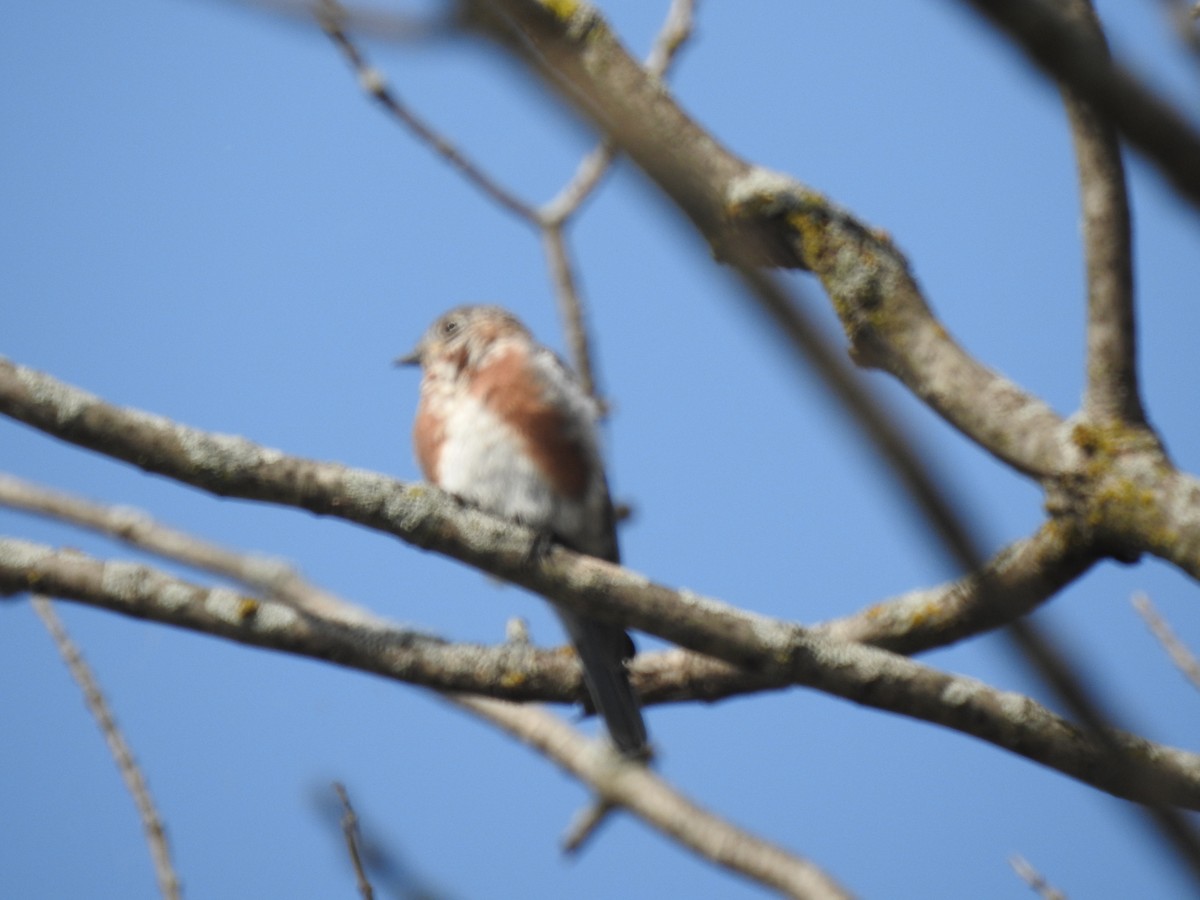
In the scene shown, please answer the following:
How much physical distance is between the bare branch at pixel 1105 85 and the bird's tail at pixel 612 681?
3.27m

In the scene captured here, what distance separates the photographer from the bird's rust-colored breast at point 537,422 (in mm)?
4918

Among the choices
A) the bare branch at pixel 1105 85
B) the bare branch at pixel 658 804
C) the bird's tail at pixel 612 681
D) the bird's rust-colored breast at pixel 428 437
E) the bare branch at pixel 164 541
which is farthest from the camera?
the bird's rust-colored breast at pixel 428 437

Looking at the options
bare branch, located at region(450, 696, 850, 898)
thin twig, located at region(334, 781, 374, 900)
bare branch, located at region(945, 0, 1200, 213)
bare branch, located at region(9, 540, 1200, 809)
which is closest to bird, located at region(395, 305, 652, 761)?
bare branch, located at region(450, 696, 850, 898)

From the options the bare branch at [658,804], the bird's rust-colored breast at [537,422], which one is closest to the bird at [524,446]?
the bird's rust-colored breast at [537,422]

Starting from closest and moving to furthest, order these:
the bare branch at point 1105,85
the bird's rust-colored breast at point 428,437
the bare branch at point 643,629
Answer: the bare branch at point 1105,85 < the bare branch at point 643,629 < the bird's rust-colored breast at point 428,437

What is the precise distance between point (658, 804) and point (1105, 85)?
3.20m

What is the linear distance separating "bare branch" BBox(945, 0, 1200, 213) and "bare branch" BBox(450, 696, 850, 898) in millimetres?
2621

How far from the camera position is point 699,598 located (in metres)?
2.98

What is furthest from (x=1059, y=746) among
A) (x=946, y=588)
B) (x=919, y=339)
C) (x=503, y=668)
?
(x=503, y=668)

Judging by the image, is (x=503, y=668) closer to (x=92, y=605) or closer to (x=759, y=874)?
(x=759, y=874)

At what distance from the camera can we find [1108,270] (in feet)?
7.57

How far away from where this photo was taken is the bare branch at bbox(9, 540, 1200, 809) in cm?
286

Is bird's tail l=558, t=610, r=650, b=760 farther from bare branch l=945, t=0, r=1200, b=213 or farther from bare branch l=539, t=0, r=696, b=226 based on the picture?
bare branch l=945, t=0, r=1200, b=213

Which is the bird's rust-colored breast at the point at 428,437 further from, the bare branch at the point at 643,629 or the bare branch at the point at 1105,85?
the bare branch at the point at 1105,85
